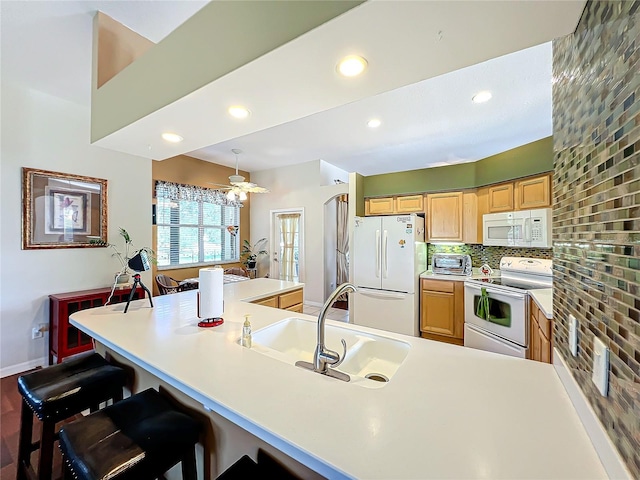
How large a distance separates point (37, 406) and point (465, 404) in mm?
1742

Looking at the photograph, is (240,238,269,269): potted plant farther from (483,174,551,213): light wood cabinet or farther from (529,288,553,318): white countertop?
(529,288,553,318): white countertop

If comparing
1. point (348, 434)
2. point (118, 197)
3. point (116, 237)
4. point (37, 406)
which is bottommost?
point (37, 406)

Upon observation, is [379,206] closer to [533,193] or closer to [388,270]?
[388,270]

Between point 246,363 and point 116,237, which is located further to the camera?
point 116,237

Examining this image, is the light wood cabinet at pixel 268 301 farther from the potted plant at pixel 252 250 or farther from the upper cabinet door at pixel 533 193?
the potted plant at pixel 252 250

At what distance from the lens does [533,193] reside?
2.94 meters

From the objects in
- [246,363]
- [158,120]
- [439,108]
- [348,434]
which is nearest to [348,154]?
[439,108]

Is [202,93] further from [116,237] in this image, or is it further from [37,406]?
[116,237]

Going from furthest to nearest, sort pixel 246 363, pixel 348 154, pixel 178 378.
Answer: pixel 348 154 < pixel 246 363 < pixel 178 378

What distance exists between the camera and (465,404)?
2.66ft

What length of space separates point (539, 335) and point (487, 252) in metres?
1.93

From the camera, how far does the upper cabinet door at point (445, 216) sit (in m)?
3.75

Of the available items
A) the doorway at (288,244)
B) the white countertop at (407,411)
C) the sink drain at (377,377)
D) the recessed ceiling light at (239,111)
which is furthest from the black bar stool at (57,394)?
the doorway at (288,244)

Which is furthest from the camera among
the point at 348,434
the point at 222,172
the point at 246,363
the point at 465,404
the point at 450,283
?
the point at 222,172
